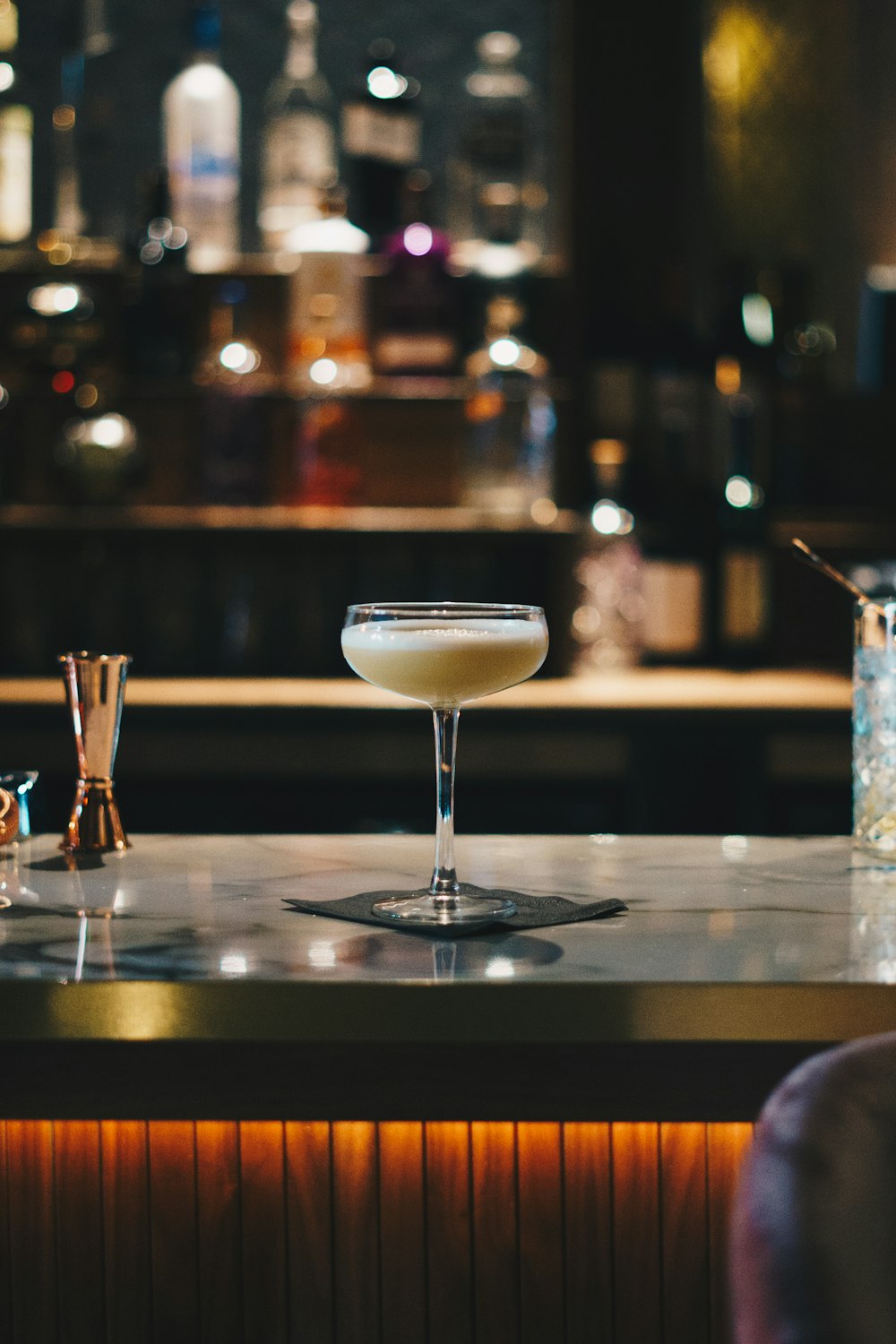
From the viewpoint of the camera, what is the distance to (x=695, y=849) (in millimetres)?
1386

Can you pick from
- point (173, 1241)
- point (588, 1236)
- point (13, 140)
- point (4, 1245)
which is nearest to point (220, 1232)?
point (173, 1241)

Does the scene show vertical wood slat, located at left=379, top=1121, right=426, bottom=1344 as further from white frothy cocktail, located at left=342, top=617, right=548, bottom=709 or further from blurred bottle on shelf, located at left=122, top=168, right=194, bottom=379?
blurred bottle on shelf, located at left=122, top=168, right=194, bottom=379

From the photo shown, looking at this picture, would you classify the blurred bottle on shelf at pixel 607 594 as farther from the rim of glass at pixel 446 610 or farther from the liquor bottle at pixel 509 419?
the rim of glass at pixel 446 610

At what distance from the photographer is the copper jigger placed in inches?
50.8

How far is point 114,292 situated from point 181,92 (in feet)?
1.32

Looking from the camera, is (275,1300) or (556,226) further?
(556,226)

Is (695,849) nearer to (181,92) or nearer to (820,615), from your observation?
(820,615)

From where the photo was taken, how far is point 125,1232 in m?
1.06

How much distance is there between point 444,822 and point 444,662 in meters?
0.12

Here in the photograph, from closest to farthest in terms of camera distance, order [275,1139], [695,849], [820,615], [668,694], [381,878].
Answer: [275,1139] → [381,878] → [695,849] → [668,694] → [820,615]

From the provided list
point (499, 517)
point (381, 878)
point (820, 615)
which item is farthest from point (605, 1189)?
point (820, 615)

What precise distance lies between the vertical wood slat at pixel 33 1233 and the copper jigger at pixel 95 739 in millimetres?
351

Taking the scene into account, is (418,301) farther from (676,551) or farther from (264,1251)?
(264,1251)

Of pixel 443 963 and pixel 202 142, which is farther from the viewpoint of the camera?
pixel 202 142
